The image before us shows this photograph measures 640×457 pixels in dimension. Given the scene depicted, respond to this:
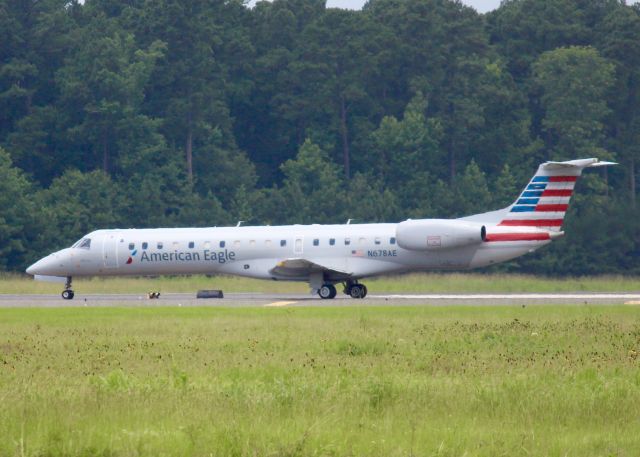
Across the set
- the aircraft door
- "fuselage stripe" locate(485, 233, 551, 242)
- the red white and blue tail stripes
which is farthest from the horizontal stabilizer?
the aircraft door

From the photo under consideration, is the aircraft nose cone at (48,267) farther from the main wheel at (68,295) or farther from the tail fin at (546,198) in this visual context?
the tail fin at (546,198)

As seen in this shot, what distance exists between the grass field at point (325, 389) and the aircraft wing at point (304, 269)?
40.2 feet

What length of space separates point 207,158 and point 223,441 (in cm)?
6556

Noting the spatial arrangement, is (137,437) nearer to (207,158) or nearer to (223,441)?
(223,441)

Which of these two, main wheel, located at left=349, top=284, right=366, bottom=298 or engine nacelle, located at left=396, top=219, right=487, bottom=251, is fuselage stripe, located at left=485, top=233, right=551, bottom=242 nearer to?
engine nacelle, located at left=396, top=219, right=487, bottom=251

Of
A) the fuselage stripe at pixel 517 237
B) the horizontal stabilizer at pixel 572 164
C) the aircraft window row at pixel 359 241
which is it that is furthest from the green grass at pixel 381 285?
the horizontal stabilizer at pixel 572 164

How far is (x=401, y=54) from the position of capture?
82375 mm

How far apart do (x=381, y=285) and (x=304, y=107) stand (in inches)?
1306

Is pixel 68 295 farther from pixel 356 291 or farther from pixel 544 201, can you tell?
pixel 544 201

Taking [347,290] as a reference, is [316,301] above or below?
below

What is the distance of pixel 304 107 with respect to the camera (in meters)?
80.9

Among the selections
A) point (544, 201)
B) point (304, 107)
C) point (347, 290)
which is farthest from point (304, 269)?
point (304, 107)

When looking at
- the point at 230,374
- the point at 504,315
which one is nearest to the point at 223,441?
the point at 230,374

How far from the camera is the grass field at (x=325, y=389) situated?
13.2 m
